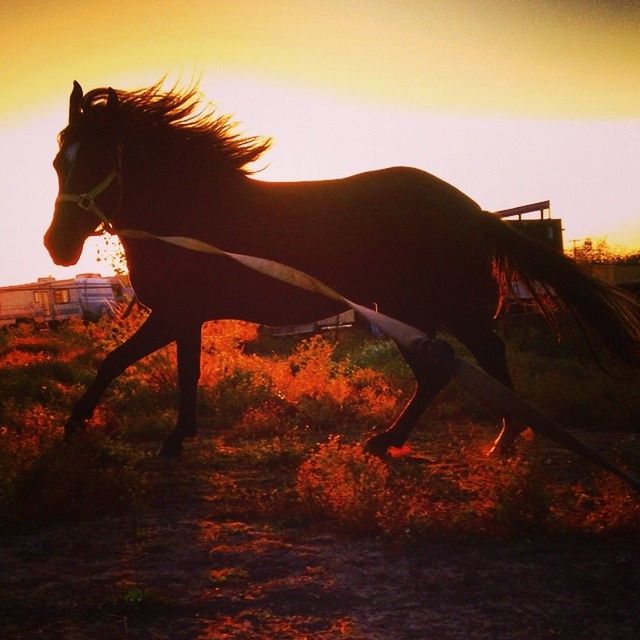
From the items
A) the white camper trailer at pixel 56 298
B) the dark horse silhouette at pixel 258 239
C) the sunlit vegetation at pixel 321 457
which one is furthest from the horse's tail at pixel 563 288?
the white camper trailer at pixel 56 298

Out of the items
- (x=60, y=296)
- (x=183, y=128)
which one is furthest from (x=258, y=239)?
(x=60, y=296)

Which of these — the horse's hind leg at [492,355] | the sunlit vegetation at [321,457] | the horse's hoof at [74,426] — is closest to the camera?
the sunlit vegetation at [321,457]

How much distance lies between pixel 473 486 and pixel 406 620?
1.56 meters

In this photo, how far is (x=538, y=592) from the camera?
266cm

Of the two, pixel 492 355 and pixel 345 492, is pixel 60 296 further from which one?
pixel 345 492

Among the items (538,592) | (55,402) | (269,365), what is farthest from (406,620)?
(269,365)

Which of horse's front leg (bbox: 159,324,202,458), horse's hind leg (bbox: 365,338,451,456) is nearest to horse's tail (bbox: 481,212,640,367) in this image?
horse's hind leg (bbox: 365,338,451,456)

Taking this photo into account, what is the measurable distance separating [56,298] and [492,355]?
28.0 m

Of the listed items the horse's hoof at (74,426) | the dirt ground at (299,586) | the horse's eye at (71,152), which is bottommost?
the dirt ground at (299,586)

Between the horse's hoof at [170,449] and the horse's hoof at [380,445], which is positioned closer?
the horse's hoof at [380,445]

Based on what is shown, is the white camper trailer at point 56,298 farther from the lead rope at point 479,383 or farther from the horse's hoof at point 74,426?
the lead rope at point 479,383

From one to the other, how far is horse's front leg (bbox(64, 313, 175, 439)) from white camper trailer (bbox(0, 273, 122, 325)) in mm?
25269

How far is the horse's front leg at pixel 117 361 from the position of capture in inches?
191

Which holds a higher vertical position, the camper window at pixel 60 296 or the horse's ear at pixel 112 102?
the camper window at pixel 60 296
